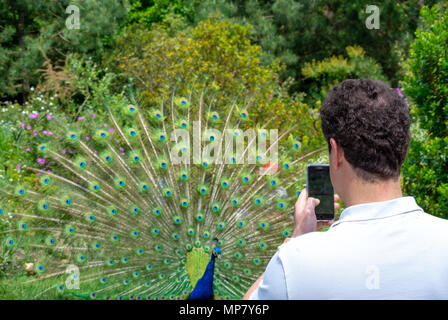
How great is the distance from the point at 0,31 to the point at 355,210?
12694mm

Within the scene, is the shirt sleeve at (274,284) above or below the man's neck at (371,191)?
below

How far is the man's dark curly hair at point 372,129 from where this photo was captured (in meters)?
1.00

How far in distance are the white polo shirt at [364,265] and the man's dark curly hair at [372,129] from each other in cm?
13

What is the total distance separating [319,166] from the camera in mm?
1544

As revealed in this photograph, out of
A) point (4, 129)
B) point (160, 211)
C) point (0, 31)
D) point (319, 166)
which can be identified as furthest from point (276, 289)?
point (0, 31)

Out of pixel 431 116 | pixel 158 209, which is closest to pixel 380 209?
pixel 431 116

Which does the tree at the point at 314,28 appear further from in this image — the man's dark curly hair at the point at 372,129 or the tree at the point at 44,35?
the man's dark curly hair at the point at 372,129

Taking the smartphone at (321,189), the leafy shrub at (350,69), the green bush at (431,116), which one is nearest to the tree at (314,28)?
the leafy shrub at (350,69)

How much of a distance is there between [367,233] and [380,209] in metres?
0.07

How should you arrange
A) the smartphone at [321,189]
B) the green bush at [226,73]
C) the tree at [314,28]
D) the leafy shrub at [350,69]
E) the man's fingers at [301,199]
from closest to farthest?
the man's fingers at [301,199]
the smartphone at [321,189]
the green bush at [226,73]
the leafy shrub at [350,69]
the tree at [314,28]

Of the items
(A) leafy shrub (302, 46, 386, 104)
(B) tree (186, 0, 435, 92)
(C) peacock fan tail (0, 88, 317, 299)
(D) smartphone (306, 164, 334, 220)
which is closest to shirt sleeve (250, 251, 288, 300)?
(D) smartphone (306, 164, 334, 220)

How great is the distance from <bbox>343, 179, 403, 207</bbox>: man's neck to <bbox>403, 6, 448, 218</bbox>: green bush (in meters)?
2.18

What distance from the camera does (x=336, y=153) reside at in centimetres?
105

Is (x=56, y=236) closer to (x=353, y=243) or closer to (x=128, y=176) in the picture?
(x=128, y=176)
